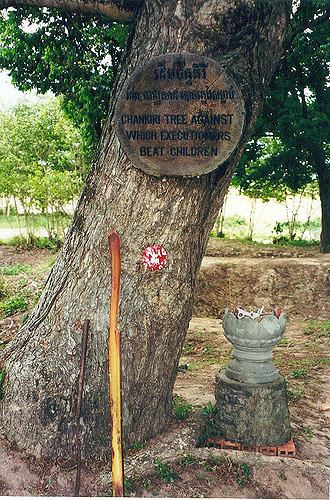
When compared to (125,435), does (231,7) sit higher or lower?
higher

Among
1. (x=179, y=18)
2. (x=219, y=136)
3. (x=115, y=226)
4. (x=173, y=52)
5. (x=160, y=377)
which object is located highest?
(x=179, y=18)

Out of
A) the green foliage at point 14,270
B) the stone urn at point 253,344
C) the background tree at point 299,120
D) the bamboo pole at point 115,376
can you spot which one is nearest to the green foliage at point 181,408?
the stone urn at point 253,344

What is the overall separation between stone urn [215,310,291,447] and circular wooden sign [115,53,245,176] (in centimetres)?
106

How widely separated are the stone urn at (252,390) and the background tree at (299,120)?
13.2ft

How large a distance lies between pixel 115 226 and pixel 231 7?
4.38ft

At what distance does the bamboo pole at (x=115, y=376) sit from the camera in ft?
8.45

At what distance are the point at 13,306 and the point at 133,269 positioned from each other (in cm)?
438

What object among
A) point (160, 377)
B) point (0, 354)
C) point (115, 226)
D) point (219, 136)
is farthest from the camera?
point (0, 354)

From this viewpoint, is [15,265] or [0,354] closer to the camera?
[0,354]

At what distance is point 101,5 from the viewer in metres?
3.24

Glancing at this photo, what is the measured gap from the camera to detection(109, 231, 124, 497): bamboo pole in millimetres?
2576

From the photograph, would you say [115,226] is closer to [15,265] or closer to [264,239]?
[15,265]

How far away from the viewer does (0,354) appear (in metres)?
3.55

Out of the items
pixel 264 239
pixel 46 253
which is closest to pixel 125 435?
pixel 46 253
